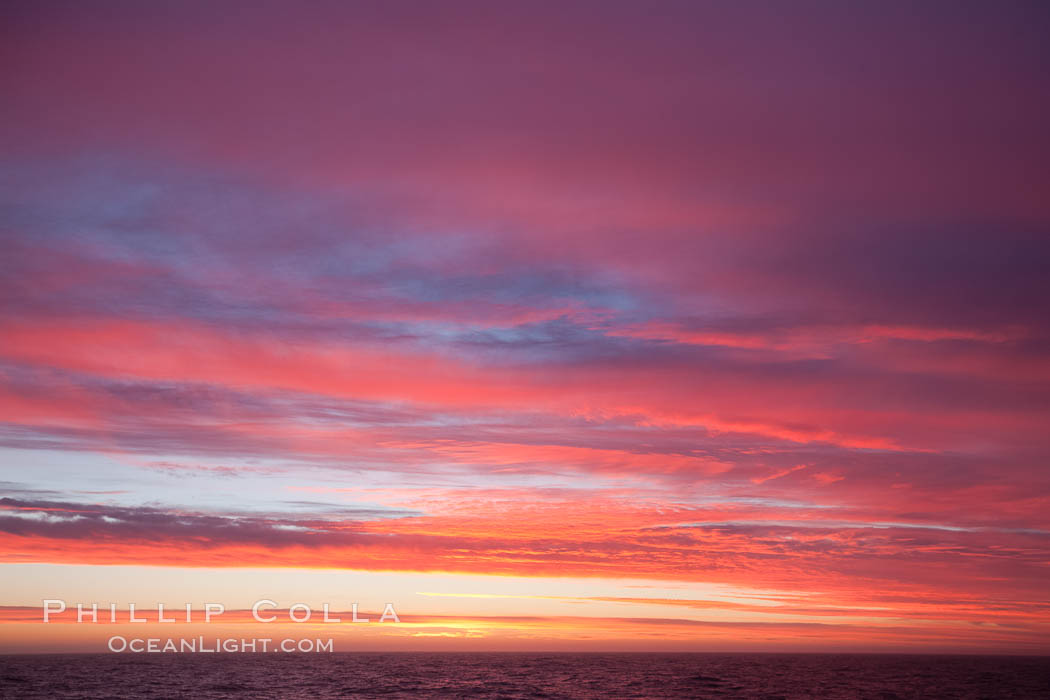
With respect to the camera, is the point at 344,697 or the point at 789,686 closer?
the point at 344,697

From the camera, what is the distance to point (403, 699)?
3095 inches

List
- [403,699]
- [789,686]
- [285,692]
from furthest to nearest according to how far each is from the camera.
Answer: [789,686] < [285,692] < [403,699]

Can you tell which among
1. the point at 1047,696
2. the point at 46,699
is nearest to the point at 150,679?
the point at 46,699

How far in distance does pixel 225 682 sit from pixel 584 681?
173ft

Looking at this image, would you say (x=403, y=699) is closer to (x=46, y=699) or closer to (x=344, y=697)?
(x=344, y=697)

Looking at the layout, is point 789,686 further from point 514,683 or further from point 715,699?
point 514,683

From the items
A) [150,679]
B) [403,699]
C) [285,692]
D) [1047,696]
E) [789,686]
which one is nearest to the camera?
[403,699]

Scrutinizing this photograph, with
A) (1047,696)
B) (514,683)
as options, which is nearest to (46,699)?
(514,683)

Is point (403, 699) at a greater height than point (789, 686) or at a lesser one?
greater

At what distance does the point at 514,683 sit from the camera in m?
107

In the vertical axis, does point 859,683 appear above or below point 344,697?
below

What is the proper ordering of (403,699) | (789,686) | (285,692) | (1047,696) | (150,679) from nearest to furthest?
(403,699) < (285,692) < (1047,696) < (789,686) < (150,679)

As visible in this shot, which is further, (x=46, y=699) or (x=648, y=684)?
(x=648, y=684)

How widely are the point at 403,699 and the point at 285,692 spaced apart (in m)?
16.9
